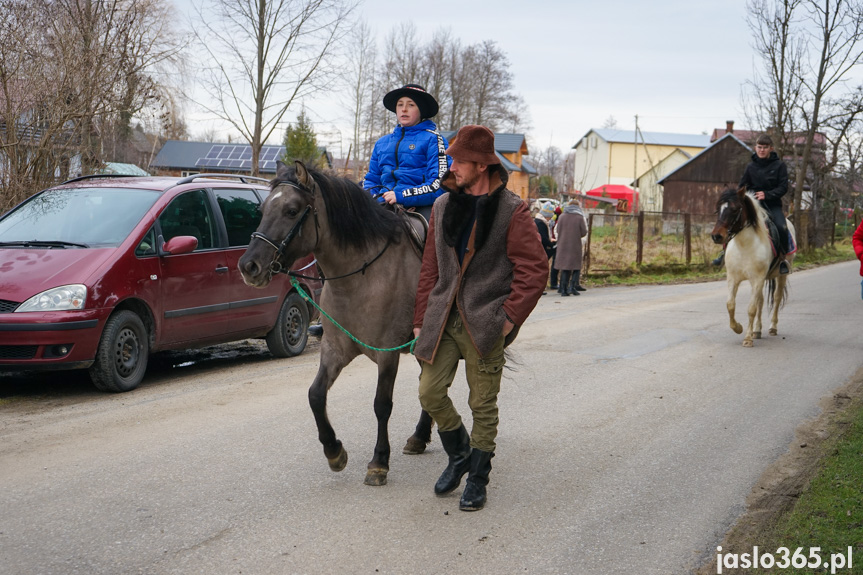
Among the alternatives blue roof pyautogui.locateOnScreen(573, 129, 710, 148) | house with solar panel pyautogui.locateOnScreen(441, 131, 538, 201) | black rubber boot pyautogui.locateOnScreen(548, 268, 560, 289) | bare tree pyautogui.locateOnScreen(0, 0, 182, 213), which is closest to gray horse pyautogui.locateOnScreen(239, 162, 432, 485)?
bare tree pyautogui.locateOnScreen(0, 0, 182, 213)

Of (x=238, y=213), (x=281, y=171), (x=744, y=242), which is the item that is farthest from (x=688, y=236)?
(x=281, y=171)

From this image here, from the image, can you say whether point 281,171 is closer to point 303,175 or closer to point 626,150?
point 303,175

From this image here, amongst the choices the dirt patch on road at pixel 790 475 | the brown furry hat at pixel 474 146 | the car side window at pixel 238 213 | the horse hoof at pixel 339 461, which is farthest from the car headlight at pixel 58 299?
the dirt patch on road at pixel 790 475

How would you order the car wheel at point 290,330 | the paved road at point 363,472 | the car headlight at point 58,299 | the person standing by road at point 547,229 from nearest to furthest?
the paved road at point 363,472
the car headlight at point 58,299
the car wheel at point 290,330
the person standing by road at point 547,229

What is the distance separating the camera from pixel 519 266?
14.6ft

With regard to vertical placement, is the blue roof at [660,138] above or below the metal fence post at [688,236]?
above

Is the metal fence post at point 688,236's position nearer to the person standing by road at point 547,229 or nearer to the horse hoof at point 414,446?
the person standing by road at point 547,229

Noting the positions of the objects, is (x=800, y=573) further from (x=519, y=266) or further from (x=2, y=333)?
(x=2, y=333)

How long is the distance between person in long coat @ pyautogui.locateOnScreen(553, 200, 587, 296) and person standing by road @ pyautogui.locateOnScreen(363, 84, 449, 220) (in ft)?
39.9

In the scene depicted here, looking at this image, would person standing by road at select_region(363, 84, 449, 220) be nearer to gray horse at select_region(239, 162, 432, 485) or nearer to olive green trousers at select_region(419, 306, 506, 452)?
gray horse at select_region(239, 162, 432, 485)

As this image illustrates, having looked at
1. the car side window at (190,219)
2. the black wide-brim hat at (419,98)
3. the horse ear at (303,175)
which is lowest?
the car side window at (190,219)

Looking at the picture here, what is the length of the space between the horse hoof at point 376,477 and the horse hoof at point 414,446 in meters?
0.72

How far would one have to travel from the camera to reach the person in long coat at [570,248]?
58.5 ft

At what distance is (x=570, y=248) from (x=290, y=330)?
32.4 ft
